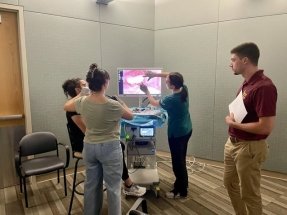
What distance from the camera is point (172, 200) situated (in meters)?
2.66

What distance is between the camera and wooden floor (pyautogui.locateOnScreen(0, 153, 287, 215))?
96.8 inches

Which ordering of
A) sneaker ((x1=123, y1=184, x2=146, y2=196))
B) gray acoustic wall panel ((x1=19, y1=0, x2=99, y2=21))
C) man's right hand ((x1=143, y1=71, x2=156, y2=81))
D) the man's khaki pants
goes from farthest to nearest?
1. man's right hand ((x1=143, y1=71, x2=156, y2=81))
2. gray acoustic wall panel ((x1=19, y1=0, x2=99, y2=21))
3. sneaker ((x1=123, y1=184, x2=146, y2=196))
4. the man's khaki pants

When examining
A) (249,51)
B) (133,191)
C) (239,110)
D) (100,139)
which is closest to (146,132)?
(133,191)

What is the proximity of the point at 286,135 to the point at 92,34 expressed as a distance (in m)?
3.01

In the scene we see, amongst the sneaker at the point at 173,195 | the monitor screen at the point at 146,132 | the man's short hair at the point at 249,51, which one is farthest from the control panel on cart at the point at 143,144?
the man's short hair at the point at 249,51

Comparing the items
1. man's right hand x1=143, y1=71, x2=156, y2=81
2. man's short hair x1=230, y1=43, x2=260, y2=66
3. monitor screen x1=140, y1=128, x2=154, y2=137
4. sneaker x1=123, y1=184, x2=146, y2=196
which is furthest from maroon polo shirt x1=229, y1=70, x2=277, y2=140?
man's right hand x1=143, y1=71, x2=156, y2=81

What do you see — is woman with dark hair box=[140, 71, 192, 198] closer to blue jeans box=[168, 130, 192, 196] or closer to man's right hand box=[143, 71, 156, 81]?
blue jeans box=[168, 130, 192, 196]

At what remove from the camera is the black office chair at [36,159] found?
2.48 m

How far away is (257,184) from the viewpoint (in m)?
1.72

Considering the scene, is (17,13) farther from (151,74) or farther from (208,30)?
(208,30)

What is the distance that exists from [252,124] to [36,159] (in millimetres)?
2349

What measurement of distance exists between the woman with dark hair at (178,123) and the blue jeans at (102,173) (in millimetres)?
837

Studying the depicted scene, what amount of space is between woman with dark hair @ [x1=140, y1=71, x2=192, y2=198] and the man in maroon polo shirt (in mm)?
766

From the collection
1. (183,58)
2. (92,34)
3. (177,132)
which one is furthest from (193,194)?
(92,34)
